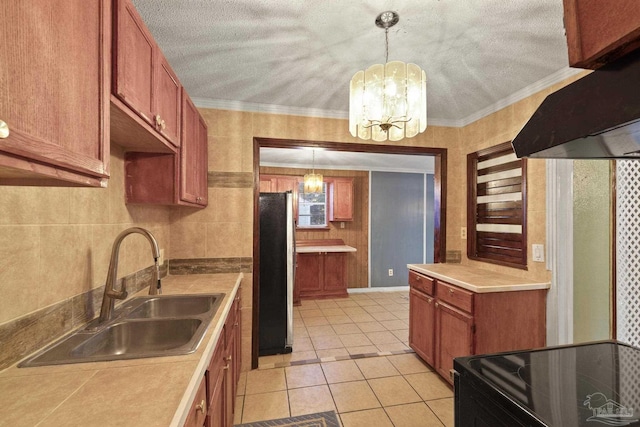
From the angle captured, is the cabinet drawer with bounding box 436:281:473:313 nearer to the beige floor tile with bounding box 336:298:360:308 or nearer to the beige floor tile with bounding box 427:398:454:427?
the beige floor tile with bounding box 427:398:454:427

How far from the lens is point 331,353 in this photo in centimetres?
287

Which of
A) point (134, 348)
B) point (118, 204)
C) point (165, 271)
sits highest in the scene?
point (118, 204)

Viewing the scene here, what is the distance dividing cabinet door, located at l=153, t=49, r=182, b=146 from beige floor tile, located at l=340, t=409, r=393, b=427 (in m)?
2.03

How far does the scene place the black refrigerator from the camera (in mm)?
2852

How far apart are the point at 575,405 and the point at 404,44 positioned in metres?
1.78

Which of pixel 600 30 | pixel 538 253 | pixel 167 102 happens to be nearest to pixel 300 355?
pixel 538 253

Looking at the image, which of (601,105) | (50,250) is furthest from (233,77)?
(601,105)

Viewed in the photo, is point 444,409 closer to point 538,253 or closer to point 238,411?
point 538,253

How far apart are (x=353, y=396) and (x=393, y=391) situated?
322mm

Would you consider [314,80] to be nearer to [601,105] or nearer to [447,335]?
[601,105]

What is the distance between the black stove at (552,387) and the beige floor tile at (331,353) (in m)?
1.85

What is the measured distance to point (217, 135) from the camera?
2566 millimetres

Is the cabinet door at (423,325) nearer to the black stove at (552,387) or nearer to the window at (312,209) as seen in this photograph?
the black stove at (552,387)

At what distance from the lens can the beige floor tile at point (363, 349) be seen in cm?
289
